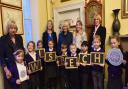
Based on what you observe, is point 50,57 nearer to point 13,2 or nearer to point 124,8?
point 13,2

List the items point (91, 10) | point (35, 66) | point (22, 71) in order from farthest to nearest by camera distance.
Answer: point (91, 10) → point (35, 66) → point (22, 71)

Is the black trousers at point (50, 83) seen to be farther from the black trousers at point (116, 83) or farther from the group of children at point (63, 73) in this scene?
the black trousers at point (116, 83)

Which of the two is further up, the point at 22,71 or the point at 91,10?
the point at 91,10

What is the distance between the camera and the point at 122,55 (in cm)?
319

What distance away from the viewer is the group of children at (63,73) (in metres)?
3.16

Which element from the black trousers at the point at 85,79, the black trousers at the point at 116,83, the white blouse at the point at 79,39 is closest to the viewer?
the black trousers at the point at 116,83

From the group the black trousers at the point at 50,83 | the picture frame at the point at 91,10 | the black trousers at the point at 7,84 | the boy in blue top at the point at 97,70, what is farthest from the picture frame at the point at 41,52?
the picture frame at the point at 91,10

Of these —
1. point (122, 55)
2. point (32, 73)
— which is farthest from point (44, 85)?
point (122, 55)

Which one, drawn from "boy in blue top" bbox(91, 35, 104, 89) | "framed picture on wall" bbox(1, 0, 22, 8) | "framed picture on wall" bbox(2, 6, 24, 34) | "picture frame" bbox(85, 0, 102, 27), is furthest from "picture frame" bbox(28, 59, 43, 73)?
"picture frame" bbox(85, 0, 102, 27)

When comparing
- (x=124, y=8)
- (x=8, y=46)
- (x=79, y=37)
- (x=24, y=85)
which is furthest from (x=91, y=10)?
(x=24, y=85)

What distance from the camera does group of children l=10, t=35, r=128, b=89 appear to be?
316 cm

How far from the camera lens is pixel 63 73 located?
3895mm

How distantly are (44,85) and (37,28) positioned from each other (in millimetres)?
1488

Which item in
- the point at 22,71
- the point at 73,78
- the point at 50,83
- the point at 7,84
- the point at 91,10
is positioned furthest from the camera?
the point at 91,10
